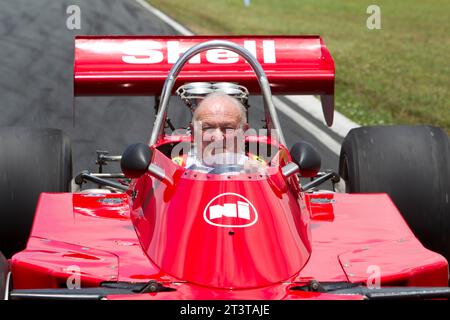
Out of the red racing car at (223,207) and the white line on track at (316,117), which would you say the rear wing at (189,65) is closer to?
the red racing car at (223,207)

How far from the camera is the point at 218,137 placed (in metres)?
6.23

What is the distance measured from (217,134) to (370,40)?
13.9 metres

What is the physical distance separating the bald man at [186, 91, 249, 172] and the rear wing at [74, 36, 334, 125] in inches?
60.8

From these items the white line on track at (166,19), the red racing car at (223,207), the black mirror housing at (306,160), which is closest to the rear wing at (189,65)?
the red racing car at (223,207)

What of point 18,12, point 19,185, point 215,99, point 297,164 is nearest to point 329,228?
point 297,164

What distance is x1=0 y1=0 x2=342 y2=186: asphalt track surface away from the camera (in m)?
11.6

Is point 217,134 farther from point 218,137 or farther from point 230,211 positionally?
point 230,211

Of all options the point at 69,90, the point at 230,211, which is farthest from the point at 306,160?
the point at 69,90

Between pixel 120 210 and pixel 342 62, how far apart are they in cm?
1159

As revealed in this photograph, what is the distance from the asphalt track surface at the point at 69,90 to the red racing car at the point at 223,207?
0.91 metres

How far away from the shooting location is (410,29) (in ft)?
69.1

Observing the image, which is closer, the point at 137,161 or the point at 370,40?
the point at 137,161

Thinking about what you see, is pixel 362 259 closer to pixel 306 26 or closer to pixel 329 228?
pixel 329 228

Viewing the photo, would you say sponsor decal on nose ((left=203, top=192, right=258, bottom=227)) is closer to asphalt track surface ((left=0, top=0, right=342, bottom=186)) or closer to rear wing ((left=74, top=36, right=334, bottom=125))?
rear wing ((left=74, top=36, right=334, bottom=125))
